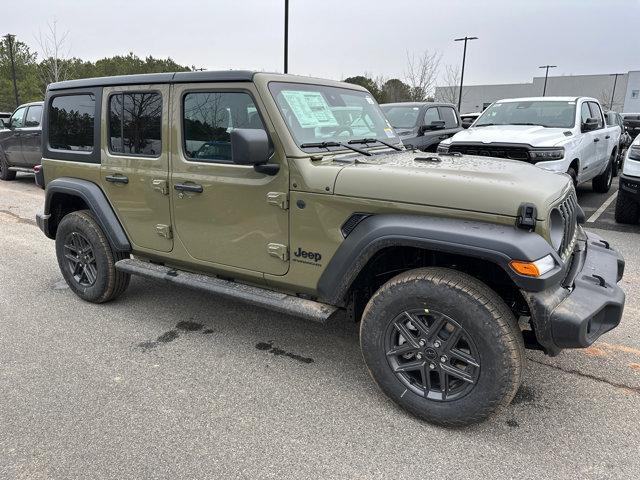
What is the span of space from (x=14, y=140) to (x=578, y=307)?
12722 mm

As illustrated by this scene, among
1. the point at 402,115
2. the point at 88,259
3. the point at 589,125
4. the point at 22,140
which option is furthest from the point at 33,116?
the point at 589,125

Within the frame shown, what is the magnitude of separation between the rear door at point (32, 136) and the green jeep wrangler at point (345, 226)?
784 centimetres

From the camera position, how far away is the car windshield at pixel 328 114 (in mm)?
3090

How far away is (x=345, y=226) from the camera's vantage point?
280cm

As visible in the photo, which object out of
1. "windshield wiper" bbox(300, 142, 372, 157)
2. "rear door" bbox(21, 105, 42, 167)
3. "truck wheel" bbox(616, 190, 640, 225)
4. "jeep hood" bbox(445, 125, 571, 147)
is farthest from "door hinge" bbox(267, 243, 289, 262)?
"rear door" bbox(21, 105, 42, 167)

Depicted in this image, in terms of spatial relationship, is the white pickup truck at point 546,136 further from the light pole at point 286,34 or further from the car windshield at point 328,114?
the light pole at point 286,34

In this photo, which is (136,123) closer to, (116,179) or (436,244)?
(116,179)

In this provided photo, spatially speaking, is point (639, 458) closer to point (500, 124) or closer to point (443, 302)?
point (443, 302)

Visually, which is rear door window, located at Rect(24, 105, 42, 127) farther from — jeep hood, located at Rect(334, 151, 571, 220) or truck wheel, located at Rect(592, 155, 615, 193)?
truck wheel, located at Rect(592, 155, 615, 193)

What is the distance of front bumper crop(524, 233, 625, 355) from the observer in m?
2.30

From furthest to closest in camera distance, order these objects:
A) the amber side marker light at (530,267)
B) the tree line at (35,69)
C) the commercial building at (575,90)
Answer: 1. the commercial building at (575,90)
2. the tree line at (35,69)
3. the amber side marker light at (530,267)

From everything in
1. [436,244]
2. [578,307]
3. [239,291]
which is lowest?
[239,291]

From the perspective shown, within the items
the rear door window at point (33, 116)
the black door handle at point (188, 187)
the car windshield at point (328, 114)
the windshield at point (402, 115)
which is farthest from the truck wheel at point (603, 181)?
the rear door window at point (33, 116)

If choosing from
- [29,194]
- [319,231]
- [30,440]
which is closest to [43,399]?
[30,440]
